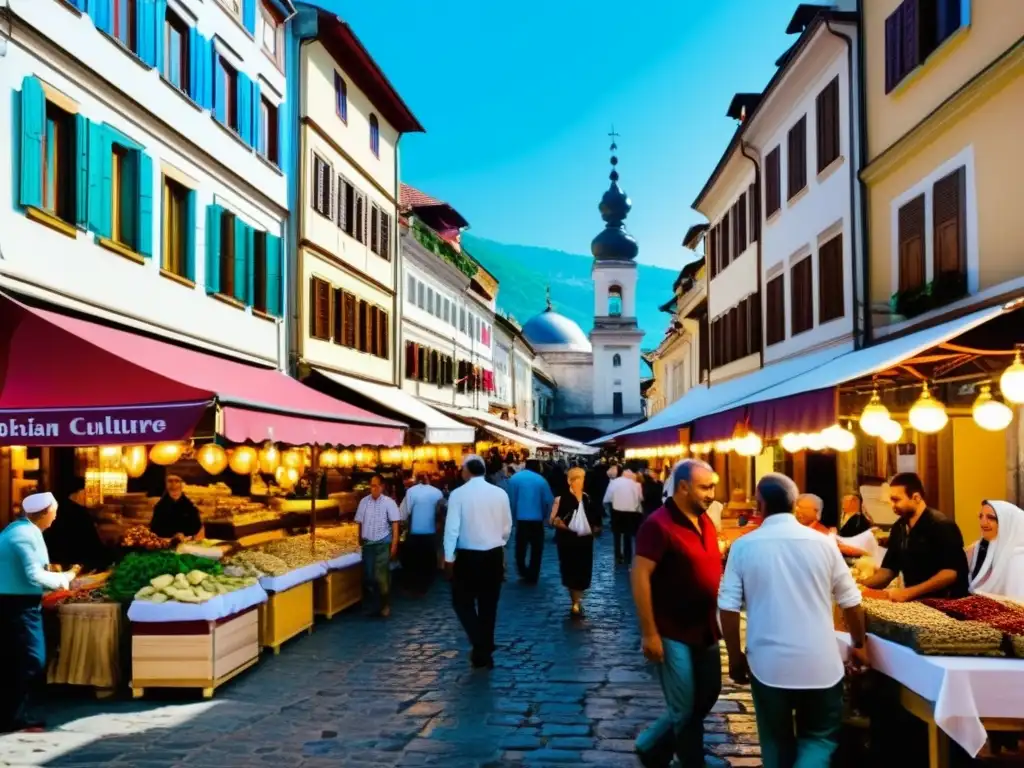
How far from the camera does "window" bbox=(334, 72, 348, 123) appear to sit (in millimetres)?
24969

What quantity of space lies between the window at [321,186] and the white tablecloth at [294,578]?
12.0 m

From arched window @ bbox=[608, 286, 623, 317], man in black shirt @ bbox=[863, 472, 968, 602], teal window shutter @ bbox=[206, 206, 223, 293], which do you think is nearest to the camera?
man in black shirt @ bbox=[863, 472, 968, 602]

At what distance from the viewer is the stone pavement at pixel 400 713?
24.1 feet

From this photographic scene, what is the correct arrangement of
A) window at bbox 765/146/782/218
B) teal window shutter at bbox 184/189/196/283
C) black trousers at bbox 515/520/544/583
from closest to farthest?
teal window shutter at bbox 184/189/196/283 → black trousers at bbox 515/520/544/583 → window at bbox 765/146/782/218

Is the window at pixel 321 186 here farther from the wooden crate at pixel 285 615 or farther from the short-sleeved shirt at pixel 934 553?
the short-sleeved shirt at pixel 934 553

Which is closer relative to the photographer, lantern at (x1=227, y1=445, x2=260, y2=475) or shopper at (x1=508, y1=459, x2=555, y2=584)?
lantern at (x1=227, y1=445, x2=260, y2=475)

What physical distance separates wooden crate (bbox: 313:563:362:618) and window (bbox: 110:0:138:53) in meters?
7.76

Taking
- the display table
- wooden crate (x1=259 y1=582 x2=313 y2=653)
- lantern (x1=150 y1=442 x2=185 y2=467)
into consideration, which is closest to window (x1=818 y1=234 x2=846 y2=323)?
wooden crate (x1=259 y1=582 x2=313 y2=653)

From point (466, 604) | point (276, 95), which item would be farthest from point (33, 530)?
point (276, 95)

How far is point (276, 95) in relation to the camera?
21281 millimetres

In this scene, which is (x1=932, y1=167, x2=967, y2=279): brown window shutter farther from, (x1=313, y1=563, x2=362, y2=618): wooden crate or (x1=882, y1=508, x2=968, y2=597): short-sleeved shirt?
(x1=313, y1=563, x2=362, y2=618): wooden crate

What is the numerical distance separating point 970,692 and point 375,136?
84.2 ft

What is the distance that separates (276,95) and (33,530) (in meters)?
14.8

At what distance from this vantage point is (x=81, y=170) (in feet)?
42.2
